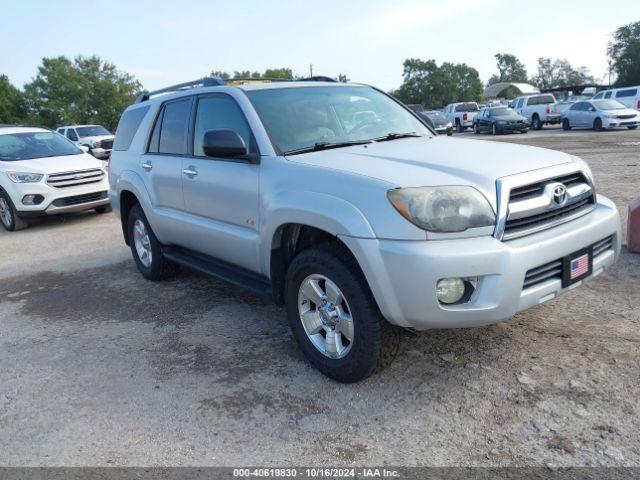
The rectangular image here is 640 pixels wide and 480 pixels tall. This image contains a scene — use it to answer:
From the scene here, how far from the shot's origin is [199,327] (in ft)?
14.8

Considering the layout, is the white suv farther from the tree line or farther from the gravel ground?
the tree line

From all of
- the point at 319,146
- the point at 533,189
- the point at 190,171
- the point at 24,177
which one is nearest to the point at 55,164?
the point at 24,177

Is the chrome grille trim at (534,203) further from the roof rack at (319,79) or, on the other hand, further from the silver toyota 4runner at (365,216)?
the roof rack at (319,79)

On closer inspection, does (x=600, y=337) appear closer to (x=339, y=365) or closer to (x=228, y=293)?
(x=339, y=365)

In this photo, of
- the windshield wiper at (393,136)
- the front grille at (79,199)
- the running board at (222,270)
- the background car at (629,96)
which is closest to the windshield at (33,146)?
the front grille at (79,199)

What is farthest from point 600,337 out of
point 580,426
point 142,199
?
point 142,199

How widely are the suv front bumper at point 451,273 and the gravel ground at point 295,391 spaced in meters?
0.54

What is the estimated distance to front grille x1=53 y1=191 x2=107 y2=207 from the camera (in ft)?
30.9

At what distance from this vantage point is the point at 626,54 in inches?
2398

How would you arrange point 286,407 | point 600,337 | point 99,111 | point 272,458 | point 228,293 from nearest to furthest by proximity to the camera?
1. point 272,458
2. point 286,407
3. point 600,337
4. point 228,293
5. point 99,111

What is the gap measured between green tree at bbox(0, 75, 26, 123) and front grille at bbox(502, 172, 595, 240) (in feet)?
209

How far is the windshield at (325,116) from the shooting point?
396 cm

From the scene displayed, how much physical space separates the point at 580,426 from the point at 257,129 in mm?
2640

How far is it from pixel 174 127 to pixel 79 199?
5.37 m
